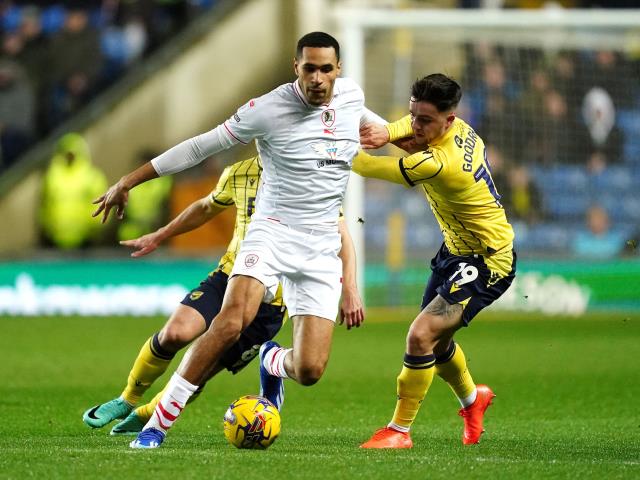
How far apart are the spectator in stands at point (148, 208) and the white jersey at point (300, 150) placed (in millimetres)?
12460

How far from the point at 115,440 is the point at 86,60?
50.1 feet

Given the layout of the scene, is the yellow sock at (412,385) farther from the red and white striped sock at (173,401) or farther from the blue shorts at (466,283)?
the red and white striped sock at (173,401)

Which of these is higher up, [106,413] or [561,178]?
[106,413]

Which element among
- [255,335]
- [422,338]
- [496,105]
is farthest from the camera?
[496,105]

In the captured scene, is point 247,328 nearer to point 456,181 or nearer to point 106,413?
point 106,413

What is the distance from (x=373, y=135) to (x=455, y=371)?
1.55 meters

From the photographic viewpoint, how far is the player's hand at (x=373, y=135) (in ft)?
25.9

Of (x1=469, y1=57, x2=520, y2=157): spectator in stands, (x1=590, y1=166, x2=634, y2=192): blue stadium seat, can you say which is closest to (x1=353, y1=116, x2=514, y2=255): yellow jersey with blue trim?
(x1=469, y1=57, x2=520, y2=157): spectator in stands

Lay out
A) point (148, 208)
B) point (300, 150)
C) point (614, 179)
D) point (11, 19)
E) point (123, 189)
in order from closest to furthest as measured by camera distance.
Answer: point (123, 189), point (300, 150), point (614, 179), point (148, 208), point (11, 19)

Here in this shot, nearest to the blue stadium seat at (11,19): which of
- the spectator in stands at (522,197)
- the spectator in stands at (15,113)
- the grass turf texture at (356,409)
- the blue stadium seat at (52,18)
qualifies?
the blue stadium seat at (52,18)

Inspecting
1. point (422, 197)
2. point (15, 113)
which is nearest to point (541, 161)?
point (422, 197)

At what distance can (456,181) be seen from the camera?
782 cm

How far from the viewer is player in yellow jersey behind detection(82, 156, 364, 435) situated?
8094 mm

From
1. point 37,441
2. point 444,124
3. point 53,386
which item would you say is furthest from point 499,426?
point 53,386
